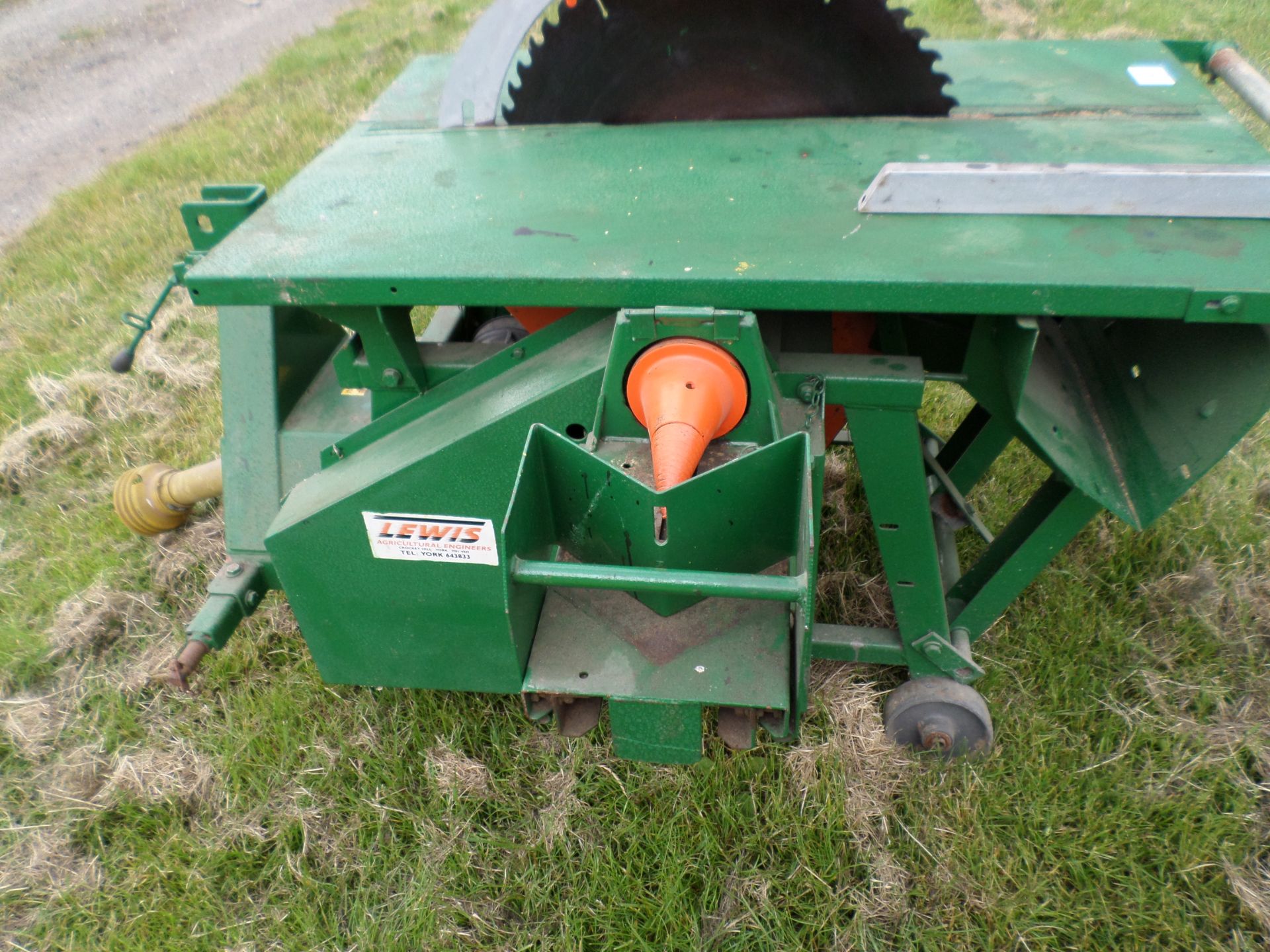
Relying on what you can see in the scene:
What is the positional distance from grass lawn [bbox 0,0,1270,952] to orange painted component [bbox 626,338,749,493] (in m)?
1.03

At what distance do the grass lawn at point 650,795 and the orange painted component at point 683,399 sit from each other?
3.39ft

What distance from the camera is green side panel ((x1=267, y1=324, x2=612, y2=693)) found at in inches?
60.5

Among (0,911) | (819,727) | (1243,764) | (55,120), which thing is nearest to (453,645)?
(819,727)

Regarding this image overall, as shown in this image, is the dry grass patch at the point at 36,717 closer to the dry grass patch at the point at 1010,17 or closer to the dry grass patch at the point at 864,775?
the dry grass patch at the point at 864,775

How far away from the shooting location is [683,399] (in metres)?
1.34

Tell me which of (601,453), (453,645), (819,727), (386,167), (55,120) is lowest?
(55,120)

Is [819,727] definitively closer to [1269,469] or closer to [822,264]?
[822,264]

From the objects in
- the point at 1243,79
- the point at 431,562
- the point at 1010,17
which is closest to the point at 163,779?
the point at 431,562

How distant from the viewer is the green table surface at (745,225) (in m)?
1.35

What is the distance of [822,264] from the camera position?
139 cm

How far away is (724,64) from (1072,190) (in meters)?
0.83

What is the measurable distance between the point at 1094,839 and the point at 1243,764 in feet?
1.53

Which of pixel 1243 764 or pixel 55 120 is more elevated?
pixel 1243 764

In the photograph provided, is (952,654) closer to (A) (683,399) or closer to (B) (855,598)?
(B) (855,598)
